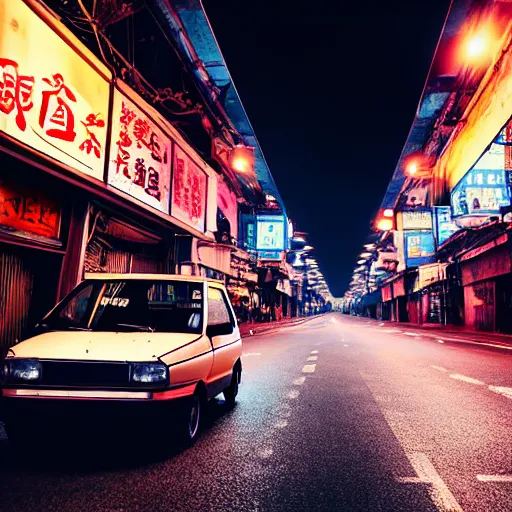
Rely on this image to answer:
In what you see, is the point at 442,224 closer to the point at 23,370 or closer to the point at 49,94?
the point at 49,94

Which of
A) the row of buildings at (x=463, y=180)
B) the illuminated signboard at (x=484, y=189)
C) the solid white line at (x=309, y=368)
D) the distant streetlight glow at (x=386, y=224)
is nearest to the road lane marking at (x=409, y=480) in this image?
the solid white line at (x=309, y=368)

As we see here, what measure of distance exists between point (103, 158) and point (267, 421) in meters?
7.02

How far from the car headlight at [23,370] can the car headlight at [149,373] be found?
837 mm

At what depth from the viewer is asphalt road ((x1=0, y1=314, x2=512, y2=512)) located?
3.03 metres

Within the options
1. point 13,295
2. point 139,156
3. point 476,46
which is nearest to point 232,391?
point 13,295

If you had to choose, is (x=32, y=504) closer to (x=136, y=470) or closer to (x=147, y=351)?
(x=136, y=470)

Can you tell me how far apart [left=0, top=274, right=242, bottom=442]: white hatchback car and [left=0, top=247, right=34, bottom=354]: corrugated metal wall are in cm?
428

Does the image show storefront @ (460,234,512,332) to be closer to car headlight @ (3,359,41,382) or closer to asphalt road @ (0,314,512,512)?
asphalt road @ (0,314,512,512)

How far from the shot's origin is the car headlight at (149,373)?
3828 mm

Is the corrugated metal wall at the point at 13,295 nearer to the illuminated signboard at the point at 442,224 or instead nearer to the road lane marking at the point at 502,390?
the road lane marking at the point at 502,390

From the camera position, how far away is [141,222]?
14.3 m

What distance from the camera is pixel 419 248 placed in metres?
38.8

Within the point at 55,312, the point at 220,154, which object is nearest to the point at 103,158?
the point at 55,312

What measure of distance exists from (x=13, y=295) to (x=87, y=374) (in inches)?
238
